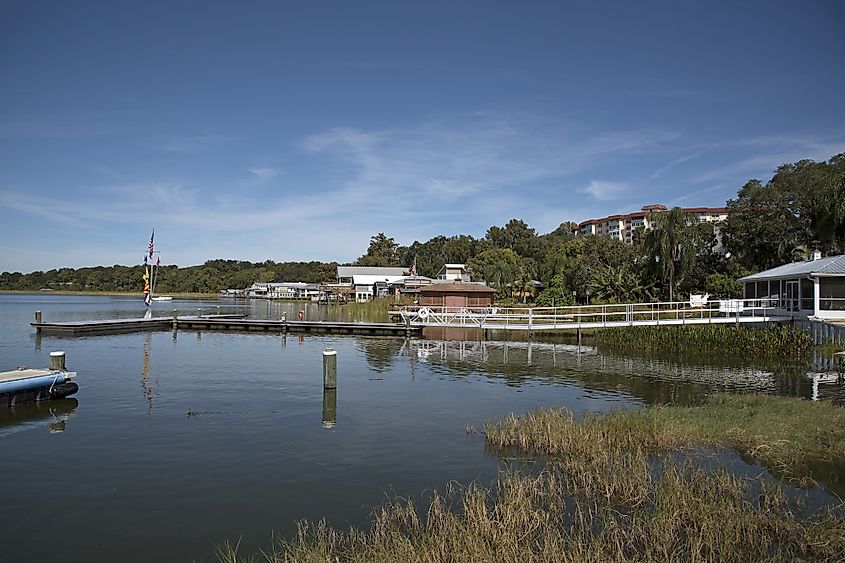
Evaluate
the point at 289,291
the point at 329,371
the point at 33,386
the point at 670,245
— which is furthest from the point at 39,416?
the point at 289,291

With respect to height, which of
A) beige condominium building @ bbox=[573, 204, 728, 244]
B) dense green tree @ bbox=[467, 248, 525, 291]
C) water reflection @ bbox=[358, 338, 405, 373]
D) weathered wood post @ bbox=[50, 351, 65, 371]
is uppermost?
beige condominium building @ bbox=[573, 204, 728, 244]

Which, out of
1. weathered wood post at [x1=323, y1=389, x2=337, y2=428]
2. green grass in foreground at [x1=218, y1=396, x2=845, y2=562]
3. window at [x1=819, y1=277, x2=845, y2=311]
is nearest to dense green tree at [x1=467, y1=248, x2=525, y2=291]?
window at [x1=819, y1=277, x2=845, y2=311]

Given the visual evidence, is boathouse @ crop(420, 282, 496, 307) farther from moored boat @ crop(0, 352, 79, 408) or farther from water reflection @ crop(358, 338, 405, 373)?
moored boat @ crop(0, 352, 79, 408)

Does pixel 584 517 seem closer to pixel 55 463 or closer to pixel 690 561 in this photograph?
pixel 690 561

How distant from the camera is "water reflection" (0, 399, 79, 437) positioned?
1487 centimetres

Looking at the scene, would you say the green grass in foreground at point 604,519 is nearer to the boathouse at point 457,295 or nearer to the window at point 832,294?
the window at point 832,294

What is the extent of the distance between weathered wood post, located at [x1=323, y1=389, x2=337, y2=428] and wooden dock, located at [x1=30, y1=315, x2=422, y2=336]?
70.9 feet

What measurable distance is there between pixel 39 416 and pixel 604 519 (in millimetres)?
14713

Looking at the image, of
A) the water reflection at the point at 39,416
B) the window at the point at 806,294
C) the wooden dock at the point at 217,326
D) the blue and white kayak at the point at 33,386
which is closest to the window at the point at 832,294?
the window at the point at 806,294

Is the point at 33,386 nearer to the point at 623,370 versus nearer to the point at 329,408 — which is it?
the point at 329,408

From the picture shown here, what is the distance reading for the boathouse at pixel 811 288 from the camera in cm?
3089

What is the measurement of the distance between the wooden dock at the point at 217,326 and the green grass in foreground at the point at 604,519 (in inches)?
1143

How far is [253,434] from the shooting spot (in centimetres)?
1422

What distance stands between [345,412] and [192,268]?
161m
